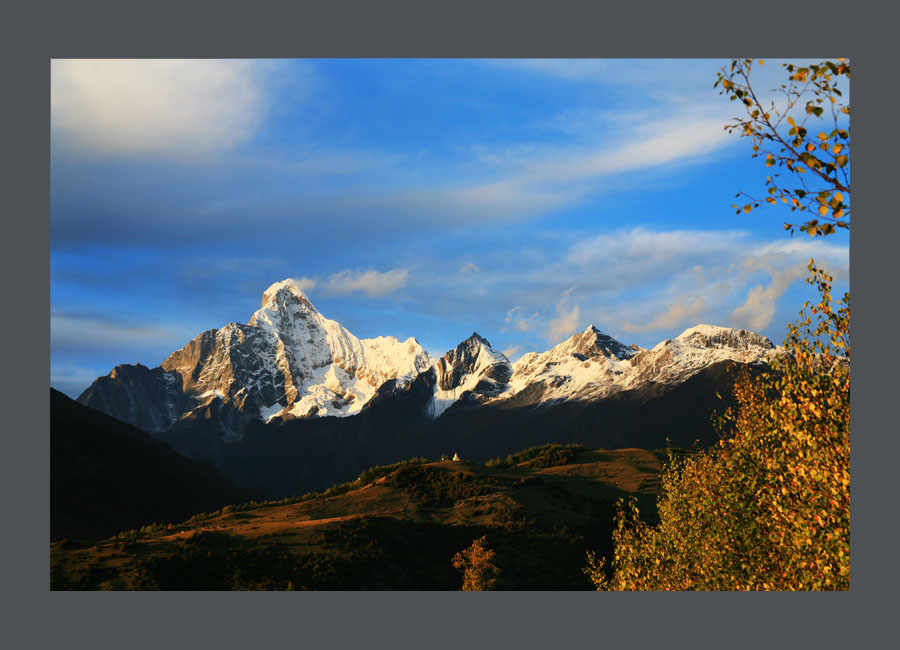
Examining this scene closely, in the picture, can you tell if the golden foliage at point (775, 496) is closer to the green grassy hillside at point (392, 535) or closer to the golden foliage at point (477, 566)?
the golden foliage at point (477, 566)

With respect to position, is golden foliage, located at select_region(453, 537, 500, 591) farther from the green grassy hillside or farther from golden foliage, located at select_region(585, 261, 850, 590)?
golden foliage, located at select_region(585, 261, 850, 590)

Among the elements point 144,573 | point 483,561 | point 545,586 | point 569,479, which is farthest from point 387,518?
point 569,479

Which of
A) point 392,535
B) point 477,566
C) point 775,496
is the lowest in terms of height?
point 477,566

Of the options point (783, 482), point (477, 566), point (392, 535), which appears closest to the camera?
point (783, 482)

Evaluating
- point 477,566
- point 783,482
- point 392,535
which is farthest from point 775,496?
point 392,535

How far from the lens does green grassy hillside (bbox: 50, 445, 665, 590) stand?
3778 cm

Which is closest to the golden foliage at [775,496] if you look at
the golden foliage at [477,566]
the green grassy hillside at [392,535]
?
the golden foliage at [477,566]

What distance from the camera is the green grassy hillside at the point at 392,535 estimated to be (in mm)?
37781

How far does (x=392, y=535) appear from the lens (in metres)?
50.2

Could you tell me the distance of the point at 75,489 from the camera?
299 feet

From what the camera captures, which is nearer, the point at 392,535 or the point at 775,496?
the point at 775,496

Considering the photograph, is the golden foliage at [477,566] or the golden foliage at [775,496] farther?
the golden foliage at [477,566]

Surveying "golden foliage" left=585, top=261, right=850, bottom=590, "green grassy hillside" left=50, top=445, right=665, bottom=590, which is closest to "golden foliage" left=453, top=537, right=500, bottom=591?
"green grassy hillside" left=50, top=445, right=665, bottom=590

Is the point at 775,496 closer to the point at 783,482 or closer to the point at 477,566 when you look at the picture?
the point at 783,482
